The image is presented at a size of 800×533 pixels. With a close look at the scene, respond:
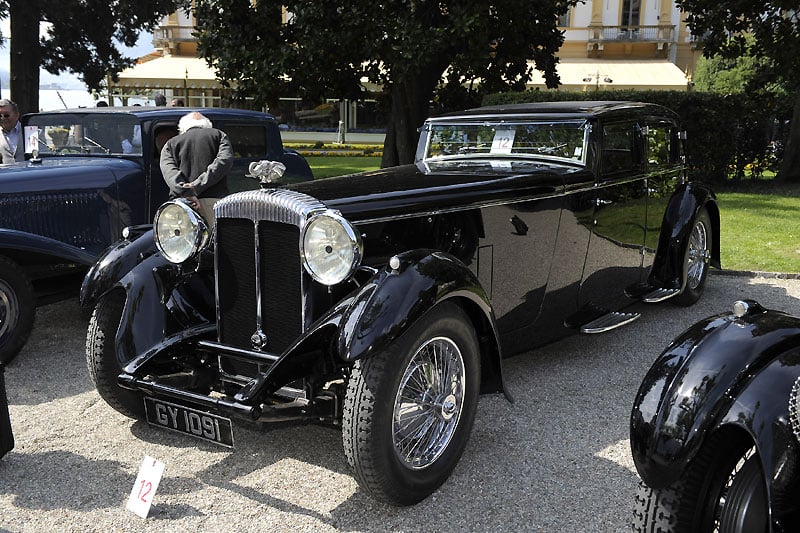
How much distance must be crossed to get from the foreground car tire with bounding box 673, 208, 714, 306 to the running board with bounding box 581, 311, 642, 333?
165cm

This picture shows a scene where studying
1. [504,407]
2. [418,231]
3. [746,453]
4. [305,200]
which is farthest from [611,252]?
[746,453]

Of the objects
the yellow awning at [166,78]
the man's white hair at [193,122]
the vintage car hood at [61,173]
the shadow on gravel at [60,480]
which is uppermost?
the yellow awning at [166,78]

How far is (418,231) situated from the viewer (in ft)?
12.2

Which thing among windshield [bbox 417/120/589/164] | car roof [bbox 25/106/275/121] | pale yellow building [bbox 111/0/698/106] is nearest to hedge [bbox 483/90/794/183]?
car roof [bbox 25/106/275/121]

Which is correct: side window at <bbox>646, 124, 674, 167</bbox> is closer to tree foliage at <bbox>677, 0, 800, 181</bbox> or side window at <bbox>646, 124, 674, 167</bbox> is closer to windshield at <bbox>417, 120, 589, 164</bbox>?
windshield at <bbox>417, 120, 589, 164</bbox>

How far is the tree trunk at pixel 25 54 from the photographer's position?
49.6 feet

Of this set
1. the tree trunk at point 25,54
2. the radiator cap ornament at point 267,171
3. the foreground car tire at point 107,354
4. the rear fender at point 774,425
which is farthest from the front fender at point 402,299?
the tree trunk at point 25,54

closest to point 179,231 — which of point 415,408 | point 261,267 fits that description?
point 261,267

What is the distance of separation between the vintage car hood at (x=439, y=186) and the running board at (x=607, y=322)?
90cm

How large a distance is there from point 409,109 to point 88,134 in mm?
7383

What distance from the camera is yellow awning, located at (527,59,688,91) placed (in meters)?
28.1

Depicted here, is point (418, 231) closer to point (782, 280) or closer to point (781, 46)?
point (782, 280)

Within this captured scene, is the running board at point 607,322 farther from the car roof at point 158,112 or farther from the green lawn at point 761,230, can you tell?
the car roof at point 158,112

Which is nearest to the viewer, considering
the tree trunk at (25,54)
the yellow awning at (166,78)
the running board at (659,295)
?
the running board at (659,295)
